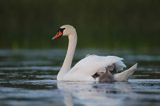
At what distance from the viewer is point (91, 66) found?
1830cm

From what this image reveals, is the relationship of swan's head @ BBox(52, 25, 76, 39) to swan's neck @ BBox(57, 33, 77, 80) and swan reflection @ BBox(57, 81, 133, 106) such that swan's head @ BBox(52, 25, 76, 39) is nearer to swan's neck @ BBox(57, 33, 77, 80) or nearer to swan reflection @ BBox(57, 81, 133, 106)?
swan's neck @ BBox(57, 33, 77, 80)

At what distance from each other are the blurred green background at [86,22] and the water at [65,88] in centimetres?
747

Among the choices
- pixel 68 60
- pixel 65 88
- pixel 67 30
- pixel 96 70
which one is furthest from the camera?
pixel 67 30

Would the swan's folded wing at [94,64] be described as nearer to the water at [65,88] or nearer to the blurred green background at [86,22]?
the water at [65,88]

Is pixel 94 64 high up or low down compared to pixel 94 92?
up

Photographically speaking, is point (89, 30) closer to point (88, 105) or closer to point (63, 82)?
point (63, 82)

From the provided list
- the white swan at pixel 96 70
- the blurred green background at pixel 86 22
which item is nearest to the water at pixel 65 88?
the white swan at pixel 96 70

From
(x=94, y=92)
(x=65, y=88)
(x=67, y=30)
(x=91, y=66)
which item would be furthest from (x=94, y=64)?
(x=94, y=92)

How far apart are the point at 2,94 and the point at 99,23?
30347mm

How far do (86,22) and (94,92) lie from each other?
101 feet

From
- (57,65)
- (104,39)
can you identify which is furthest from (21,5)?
(57,65)

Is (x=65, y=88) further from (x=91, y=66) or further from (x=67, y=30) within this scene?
(x=67, y=30)

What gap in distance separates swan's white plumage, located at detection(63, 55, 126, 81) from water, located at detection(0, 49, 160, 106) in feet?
0.97

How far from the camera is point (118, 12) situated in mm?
49906
